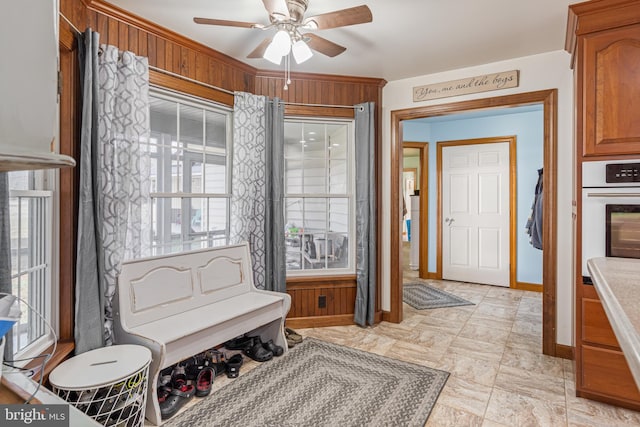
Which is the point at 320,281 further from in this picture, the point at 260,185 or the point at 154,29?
the point at 154,29

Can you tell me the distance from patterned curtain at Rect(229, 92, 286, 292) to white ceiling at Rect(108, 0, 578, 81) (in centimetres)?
45

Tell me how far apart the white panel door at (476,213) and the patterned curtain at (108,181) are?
175 inches

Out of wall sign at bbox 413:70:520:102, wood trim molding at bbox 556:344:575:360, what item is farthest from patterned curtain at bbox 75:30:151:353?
wood trim molding at bbox 556:344:575:360

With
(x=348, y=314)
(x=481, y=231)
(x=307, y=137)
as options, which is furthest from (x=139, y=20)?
(x=481, y=231)

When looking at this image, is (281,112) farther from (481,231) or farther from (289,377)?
(481,231)

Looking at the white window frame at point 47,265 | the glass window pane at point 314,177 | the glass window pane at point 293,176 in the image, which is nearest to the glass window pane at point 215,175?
the glass window pane at point 293,176

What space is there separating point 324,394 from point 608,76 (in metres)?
2.69

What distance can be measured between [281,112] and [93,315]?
2.23 metres

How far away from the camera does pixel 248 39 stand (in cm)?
267

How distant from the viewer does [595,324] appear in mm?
2160

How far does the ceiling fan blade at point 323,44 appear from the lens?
219 cm

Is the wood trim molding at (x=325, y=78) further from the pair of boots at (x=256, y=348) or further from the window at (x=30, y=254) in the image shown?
the pair of boots at (x=256, y=348)

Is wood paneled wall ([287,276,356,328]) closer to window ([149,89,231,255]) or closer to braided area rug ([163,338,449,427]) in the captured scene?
braided area rug ([163,338,449,427])

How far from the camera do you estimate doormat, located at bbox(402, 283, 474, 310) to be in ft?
13.9
